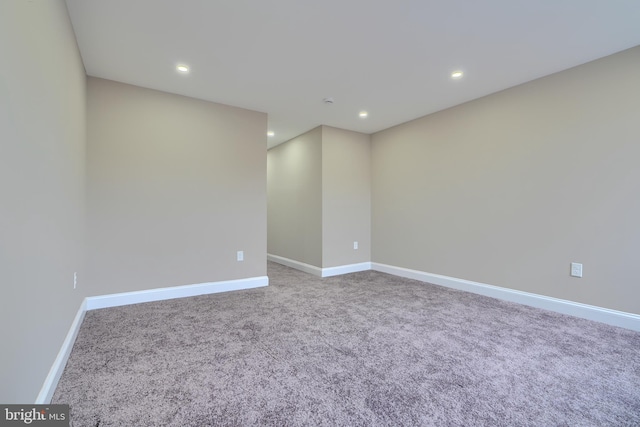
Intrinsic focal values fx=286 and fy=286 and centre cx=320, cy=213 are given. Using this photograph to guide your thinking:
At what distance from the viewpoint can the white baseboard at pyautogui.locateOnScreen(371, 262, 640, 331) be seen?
2.46 metres

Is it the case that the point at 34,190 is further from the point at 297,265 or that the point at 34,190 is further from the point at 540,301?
the point at 540,301

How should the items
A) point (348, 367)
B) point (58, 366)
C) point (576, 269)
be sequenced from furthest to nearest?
point (576, 269)
point (348, 367)
point (58, 366)

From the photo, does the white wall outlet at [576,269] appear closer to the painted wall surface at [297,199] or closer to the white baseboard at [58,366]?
the painted wall surface at [297,199]

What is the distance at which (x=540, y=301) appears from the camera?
2.95 m

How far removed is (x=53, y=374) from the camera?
1560 millimetres

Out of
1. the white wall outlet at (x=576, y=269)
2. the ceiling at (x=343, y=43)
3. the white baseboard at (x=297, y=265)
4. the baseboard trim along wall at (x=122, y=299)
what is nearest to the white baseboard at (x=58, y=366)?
the baseboard trim along wall at (x=122, y=299)

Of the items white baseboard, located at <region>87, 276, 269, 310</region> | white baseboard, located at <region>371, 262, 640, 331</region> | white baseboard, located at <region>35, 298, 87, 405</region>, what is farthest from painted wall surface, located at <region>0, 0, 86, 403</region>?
white baseboard, located at <region>371, 262, 640, 331</region>

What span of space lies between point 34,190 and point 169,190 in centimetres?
198

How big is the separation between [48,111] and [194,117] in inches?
77.1

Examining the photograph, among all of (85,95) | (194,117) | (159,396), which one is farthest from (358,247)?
(85,95)

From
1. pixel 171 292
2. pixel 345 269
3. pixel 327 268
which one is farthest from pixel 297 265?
pixel 171 292

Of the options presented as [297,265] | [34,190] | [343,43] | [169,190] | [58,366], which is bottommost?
[297,265]

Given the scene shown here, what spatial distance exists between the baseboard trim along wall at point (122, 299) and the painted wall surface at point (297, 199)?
116 cm

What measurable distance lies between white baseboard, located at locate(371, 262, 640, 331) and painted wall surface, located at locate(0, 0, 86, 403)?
386cm
